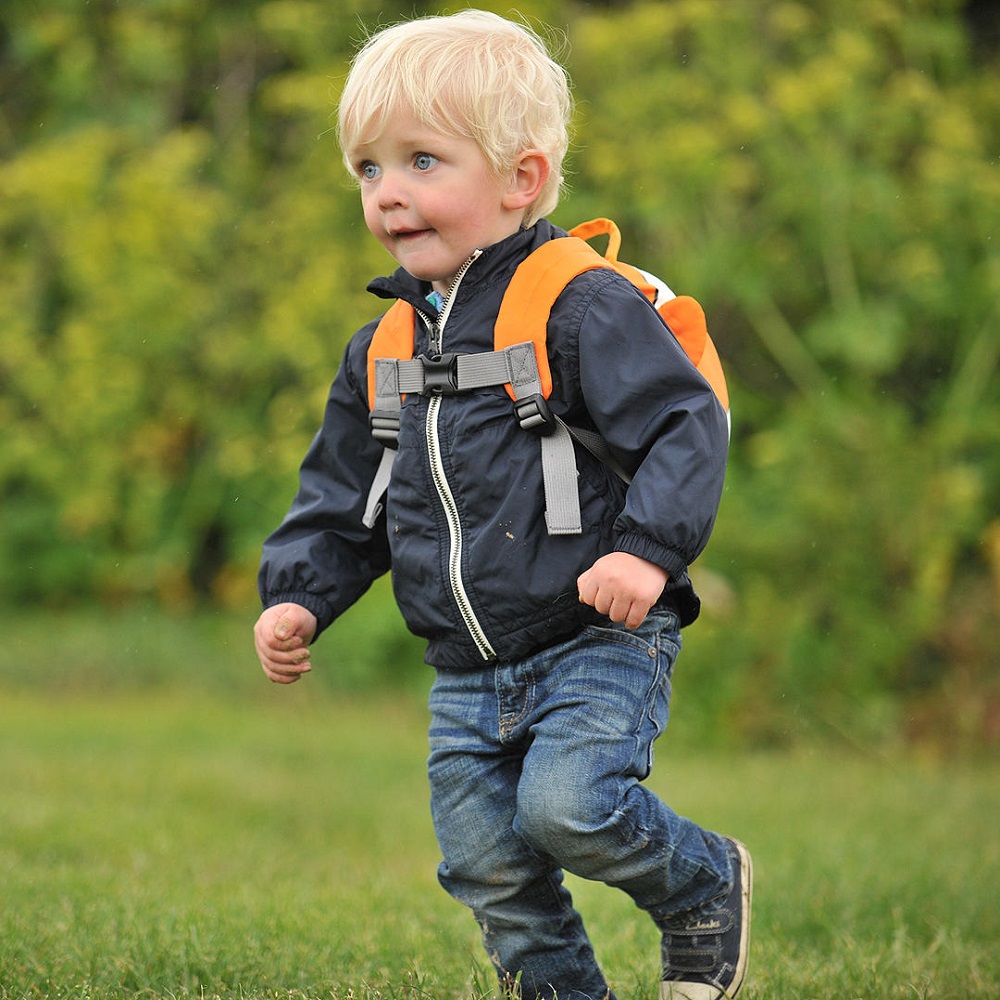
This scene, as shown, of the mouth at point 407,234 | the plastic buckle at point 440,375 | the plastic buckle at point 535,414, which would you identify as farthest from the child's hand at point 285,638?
the mouth at point 407,234

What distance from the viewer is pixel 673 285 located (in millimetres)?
8211

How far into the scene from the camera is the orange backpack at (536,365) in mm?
2801

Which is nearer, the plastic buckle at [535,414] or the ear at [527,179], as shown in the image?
the plastic buckle at [535,414]

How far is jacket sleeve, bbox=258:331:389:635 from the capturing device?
3.16 m

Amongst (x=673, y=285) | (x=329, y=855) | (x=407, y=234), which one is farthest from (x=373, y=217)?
(x=673, y=285)

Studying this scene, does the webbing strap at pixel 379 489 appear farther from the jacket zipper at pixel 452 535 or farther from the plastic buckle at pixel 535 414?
the plastic buckle at pixel 535 414

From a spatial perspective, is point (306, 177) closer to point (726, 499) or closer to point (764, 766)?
point (726, 499)

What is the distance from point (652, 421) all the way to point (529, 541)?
1.04 ft

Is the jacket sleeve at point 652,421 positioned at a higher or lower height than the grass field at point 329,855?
higher

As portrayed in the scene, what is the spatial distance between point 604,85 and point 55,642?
180 inches

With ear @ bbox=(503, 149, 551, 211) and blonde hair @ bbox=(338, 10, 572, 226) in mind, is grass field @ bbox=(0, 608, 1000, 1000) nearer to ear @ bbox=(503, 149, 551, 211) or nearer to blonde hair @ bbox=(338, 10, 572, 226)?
ear @ bbox=(503, 149, 551, 211)

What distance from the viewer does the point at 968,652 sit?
746 centimetres

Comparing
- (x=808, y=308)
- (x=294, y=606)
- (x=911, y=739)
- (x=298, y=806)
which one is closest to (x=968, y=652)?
(x=911, y=739)

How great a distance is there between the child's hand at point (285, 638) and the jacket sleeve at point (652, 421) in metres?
0.73
